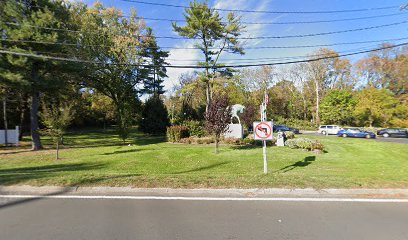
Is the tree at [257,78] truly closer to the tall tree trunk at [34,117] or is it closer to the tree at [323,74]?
the tree at [323,74]

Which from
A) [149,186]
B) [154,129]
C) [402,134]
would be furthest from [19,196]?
[402,134]

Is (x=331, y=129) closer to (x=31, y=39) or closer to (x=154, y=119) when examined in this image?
(x=154, y=119)

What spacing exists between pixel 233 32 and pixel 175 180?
1179 inches

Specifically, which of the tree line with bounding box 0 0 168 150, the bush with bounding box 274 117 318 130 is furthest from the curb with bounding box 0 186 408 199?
the bush with bounding box 274 117 318 130

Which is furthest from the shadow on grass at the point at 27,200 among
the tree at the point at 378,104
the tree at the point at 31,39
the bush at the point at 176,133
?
the tree at the point at 378,104

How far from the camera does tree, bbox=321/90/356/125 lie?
49112 mm

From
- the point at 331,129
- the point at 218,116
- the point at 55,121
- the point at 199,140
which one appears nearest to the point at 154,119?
the point at 199,140

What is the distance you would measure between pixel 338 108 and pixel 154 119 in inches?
1459

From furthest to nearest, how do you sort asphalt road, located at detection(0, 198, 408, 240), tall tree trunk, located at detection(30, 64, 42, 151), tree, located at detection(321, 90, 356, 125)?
tree, located at detection(321, 90, 356, 125), tall tree trunk, located at detection(30, 64, 42, 151), asphalt road, located at detection(0, 198, 408, 240)

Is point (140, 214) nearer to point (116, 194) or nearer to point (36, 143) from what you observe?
point (116, 194)

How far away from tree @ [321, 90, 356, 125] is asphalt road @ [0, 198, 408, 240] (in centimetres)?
4982

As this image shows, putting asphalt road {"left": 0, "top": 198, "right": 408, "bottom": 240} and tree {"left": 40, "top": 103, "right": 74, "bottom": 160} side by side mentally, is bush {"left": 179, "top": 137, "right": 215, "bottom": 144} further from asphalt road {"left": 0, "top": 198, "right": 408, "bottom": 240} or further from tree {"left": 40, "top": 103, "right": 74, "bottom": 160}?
asphalt road {"left": 0, "top": 198, "right": 408, "bottom": 240}

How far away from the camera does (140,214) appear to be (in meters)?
4.85

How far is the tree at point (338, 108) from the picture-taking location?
49.1 meters
